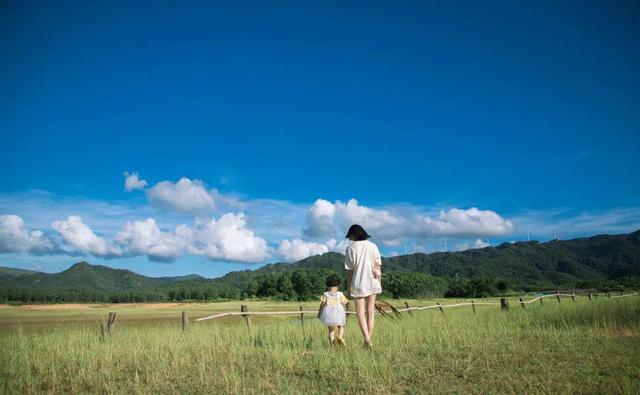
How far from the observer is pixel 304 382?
5000 mm

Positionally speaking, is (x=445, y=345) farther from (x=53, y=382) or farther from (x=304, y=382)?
(x=53, y=382)

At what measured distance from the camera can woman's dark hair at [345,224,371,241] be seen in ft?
23.4

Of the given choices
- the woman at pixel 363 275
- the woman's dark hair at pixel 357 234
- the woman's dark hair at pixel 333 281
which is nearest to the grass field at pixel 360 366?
the woman at pixel 363 275

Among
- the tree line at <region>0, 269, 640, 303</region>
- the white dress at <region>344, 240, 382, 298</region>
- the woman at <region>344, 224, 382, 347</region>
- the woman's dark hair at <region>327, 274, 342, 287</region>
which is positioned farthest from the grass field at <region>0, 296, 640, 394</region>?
the tree line at <region>0, 269, 640, 303</region>

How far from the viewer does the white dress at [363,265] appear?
6805 millimetres

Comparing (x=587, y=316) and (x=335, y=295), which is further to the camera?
(x=587, y=316)

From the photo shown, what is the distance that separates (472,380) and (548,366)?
118 cm

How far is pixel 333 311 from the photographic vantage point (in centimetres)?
793

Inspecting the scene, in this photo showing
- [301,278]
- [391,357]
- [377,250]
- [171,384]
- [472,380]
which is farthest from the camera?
[301,278]

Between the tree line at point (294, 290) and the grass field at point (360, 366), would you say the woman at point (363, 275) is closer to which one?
the grass field at point (360, 366)

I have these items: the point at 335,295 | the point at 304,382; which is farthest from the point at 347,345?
the point at 304,382

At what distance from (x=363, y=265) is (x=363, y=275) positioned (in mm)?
160

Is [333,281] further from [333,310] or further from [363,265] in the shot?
[363,265]

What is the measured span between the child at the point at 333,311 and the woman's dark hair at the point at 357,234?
163cm
